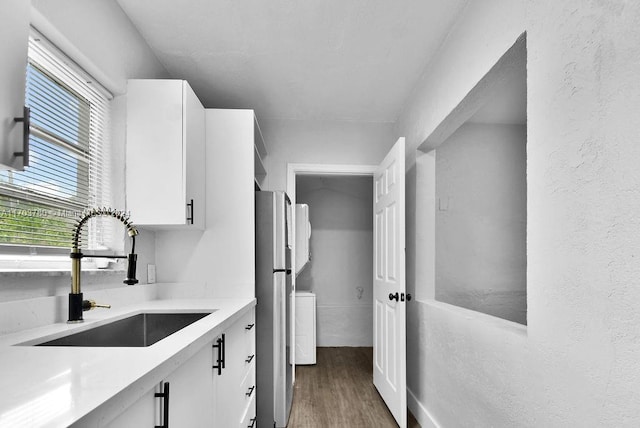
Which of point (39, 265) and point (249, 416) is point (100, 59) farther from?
point (249, 416)

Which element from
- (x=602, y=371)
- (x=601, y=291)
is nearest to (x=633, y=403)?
(x=602, y=371)

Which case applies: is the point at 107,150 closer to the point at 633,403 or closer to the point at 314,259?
the point at 633,403

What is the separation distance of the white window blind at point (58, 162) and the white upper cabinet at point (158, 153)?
131 mm

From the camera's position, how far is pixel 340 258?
5797 millimetres

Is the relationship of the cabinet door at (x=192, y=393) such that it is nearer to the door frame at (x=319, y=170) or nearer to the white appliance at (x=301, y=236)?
the door frame at (x=319, y=170)

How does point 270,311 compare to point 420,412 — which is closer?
point 270,311

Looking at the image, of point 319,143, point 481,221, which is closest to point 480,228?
point 481,221

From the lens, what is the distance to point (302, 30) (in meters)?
2.58

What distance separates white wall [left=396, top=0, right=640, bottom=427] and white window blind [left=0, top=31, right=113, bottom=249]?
1.88 metres

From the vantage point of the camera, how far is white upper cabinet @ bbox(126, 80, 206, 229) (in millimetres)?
2430

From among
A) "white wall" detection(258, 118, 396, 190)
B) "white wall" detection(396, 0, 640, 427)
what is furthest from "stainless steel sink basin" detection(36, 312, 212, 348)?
"white wall" detection(258, 118, 396, 190)

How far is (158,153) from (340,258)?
12.0 ft

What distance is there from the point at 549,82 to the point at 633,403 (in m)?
1.03

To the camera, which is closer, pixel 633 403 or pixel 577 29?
pixel 633 403
